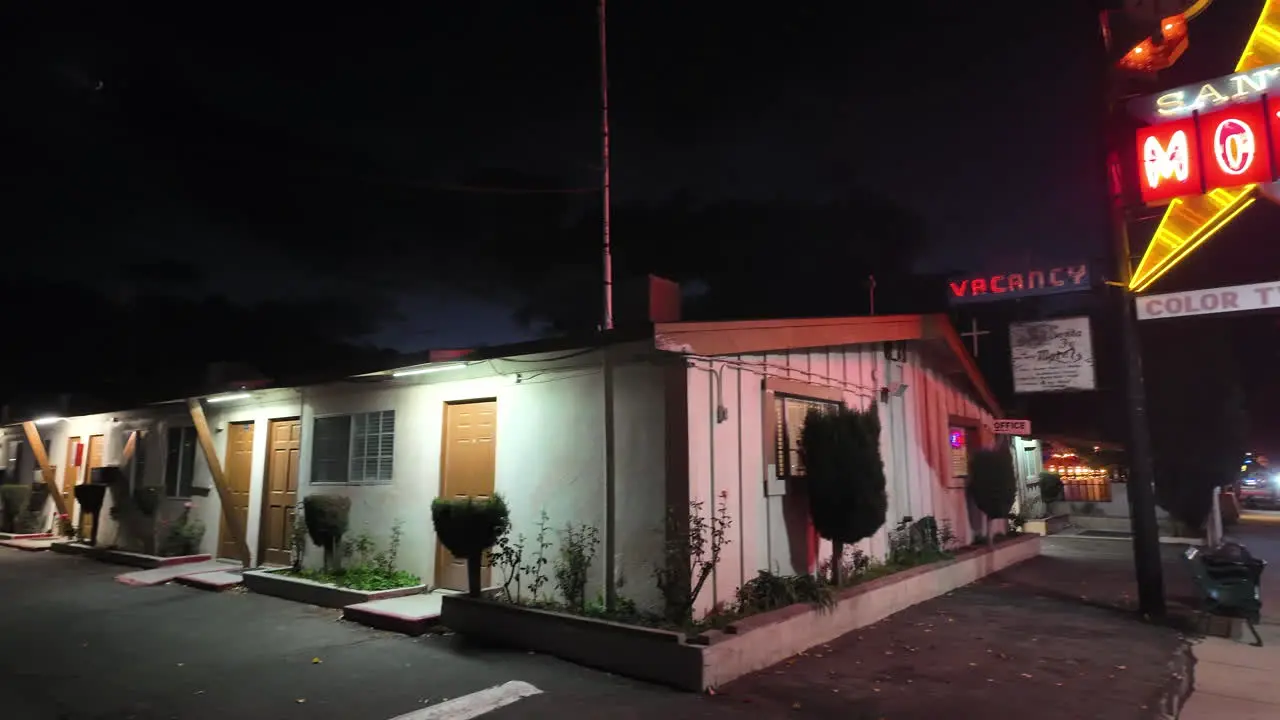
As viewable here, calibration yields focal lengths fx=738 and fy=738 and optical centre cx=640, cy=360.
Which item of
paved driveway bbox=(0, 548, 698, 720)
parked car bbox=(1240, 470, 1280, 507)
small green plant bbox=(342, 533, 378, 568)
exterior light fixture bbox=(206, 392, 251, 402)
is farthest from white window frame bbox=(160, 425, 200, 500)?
parked car bbox=(1240, 470, 1280, 507)

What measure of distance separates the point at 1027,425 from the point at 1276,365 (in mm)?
30761

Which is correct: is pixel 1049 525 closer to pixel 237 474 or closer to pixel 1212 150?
pixel 1212 150

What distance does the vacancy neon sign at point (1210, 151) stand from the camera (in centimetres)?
754

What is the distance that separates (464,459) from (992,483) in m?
9.23

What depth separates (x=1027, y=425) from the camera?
41.6ft

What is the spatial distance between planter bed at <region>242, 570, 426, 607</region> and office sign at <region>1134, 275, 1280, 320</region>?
9.06 meters

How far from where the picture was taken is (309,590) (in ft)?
30.1

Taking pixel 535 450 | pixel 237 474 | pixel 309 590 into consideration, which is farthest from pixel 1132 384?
pixel 237 474

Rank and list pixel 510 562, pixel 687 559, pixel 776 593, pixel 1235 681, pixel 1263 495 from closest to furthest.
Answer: pixel 1235 681
pixel 687 559
pixel 776 593
pixel 510 562
pixel 1263 495

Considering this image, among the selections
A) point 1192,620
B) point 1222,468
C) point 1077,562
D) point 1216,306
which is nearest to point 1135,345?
point 1216,306

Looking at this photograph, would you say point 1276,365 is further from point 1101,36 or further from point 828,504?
point 828,504

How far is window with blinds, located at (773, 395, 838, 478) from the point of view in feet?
27.7

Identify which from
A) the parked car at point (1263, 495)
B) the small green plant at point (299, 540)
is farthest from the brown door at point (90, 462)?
the parked car at point (1263, 495)

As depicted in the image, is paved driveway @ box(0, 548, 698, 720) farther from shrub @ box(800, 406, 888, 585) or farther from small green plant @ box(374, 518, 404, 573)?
shrub @ box(800, 406, 888, 585)
